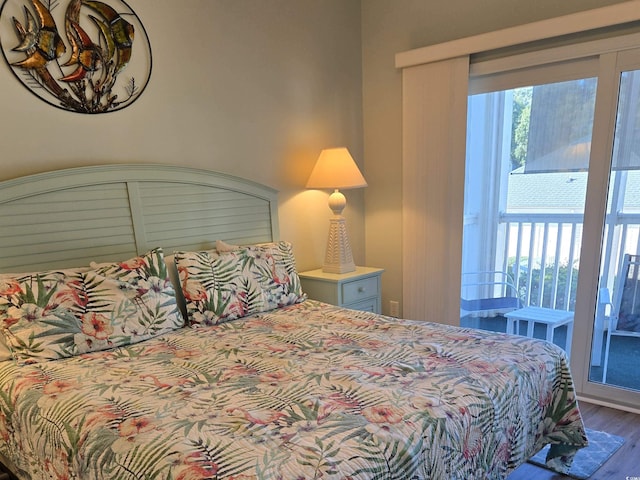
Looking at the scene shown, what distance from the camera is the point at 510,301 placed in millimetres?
2967

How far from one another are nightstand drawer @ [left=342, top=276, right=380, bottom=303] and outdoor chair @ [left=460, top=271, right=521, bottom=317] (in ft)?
2.17

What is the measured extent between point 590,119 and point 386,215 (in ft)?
4.91

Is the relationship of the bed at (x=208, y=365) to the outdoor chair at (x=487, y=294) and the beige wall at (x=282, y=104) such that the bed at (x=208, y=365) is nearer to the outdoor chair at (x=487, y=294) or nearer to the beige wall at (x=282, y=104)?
the beige wall at (x=282, y=104)

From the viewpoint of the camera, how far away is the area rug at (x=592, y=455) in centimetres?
195

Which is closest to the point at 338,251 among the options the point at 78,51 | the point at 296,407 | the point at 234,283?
the point at 234,283

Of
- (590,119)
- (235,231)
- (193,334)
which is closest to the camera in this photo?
(193,334)

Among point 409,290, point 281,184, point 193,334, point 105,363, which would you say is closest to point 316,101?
point 281,184

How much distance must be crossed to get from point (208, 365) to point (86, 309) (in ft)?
1.94

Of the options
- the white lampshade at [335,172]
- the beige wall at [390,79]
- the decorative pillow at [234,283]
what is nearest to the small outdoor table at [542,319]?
the beige wall at [390,79]

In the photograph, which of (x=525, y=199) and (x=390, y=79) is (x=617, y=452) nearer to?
(x=525, y=199)

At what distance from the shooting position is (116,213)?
214 cm

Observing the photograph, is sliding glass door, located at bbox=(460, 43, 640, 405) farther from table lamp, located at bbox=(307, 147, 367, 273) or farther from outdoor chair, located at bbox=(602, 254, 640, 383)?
table lamp, located at bbox=(307, 147, 367, 273)

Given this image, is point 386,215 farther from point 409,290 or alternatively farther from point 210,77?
point 210,77

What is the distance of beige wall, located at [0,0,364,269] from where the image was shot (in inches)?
79.1
